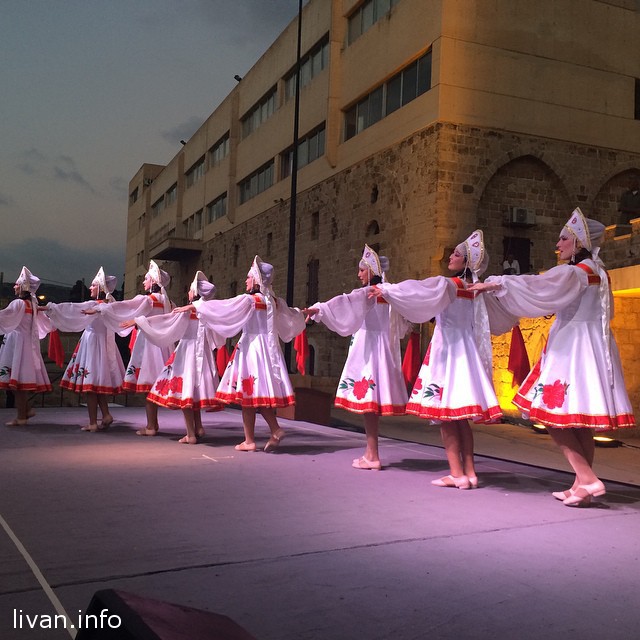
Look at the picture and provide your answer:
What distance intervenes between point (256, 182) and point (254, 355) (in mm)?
22073

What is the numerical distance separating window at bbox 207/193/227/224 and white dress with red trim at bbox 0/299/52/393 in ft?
76.6

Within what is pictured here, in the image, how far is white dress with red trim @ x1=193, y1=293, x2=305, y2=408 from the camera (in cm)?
716

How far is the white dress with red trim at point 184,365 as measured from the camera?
761cm

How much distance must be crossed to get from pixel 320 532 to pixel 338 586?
907 millimetres

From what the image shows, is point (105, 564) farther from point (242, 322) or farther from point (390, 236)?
point (390, 236)

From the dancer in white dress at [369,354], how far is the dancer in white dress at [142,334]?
2.75 m

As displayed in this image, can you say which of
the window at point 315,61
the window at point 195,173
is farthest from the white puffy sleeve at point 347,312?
the window at point 195,173

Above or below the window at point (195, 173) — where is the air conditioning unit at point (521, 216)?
below

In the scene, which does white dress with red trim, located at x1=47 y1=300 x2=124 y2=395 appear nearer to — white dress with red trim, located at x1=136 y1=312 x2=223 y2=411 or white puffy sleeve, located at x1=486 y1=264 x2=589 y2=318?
white dress with red trim, located at x1=136 y1=312 x2=223 y2=411

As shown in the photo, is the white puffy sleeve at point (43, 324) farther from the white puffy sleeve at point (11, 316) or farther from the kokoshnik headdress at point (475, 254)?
the kokoshnik headdress at point (475, 254)

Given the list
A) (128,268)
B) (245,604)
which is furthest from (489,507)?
(128,268)

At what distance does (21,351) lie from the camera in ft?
30.0

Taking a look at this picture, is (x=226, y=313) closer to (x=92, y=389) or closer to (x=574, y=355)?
(x=92, y=389)

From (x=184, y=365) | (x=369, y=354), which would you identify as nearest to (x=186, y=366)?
(x=184, y=365)
